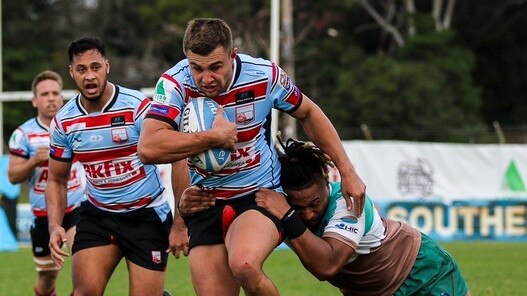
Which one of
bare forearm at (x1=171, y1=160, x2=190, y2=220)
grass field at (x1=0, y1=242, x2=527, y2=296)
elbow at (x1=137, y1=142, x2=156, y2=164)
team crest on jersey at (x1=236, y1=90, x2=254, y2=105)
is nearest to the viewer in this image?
elbow at (x1=137, y1=142, x2=156, y2=164)

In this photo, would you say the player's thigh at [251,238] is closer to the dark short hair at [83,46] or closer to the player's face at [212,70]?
the player's face at [212,70]

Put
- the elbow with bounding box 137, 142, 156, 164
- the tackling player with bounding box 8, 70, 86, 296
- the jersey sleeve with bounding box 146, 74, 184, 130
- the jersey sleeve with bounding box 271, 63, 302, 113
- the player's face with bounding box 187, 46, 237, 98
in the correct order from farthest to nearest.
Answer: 1. the tackling player with bounding box 8, 70, 86, 296
2. the jersey sleeve with bounding box 271, 63, 302, 113
3. the jersey sleeve with bounding box 146, 74, 184, 130
4. the elbow with bounding box 137, 142, 156, 164
5. the player's face with bounding box 187, 46, 237, 98

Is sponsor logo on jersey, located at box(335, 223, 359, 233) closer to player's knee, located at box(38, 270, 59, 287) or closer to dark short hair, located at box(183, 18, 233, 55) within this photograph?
dark short hair, located at box(183, 18, 233, 55)

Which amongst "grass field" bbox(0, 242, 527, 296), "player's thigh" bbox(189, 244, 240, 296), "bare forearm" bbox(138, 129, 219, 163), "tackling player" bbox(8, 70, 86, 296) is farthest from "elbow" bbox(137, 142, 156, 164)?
"grass field" bbox(0, 242, 527, 296)

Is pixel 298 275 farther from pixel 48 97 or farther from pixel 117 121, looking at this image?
pixel 117 121

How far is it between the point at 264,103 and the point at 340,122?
35.6 m

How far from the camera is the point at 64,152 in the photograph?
859cm

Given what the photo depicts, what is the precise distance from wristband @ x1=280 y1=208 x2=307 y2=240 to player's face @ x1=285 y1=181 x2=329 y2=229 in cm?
26

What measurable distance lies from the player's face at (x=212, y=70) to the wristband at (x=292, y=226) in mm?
852

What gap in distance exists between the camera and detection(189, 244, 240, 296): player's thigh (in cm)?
707

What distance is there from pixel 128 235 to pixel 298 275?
627 cm

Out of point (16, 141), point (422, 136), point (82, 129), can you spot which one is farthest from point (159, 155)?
point (422, 136)

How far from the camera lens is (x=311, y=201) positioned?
7227 millimetres

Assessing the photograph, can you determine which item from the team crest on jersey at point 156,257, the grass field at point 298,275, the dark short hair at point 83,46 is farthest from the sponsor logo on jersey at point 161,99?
the grass field at point 298,275
